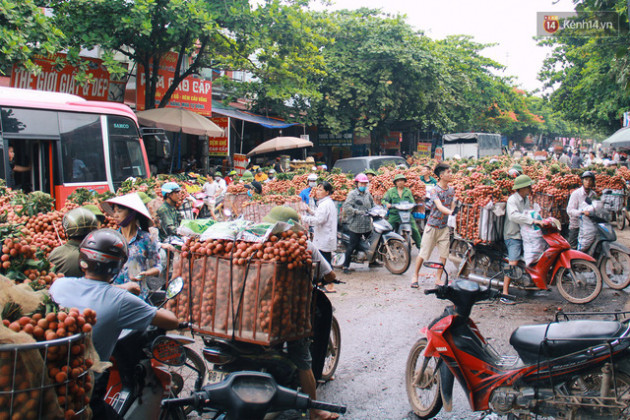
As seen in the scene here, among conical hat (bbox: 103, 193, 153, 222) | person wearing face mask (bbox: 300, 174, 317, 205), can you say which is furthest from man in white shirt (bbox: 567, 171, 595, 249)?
conical hat (bbox: 103, 193, 153, 222)

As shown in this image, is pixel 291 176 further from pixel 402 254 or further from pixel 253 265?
pixel 253 265

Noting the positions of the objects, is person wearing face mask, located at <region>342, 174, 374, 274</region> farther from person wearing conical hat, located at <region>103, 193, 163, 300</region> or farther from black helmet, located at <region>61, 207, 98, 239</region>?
black helmet, located at <region>61, 207, 98, 239</region>

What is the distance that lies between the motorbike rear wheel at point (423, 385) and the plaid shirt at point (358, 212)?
15.9 ft

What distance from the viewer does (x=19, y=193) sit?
6.22 metres

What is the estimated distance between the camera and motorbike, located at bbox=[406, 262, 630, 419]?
332 centimetres

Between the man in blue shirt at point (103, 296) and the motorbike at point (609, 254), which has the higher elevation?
the man in blue shirt at point (103, 296)

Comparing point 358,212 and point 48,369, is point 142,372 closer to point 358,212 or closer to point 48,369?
point 48,369

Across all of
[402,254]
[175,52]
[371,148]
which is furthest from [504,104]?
[402,254]

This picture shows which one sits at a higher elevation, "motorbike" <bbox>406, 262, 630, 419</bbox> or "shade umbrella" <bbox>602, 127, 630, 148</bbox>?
"shade umbrella" <bbox>602, 127, 630, 148</bbox>

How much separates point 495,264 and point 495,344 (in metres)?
2.28

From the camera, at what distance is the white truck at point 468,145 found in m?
28.5

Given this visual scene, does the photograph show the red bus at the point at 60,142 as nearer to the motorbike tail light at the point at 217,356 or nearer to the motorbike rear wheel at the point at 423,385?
the motorbike tail light at the point at 217,356

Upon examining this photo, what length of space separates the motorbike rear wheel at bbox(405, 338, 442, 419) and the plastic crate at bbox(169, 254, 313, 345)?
1134 mm

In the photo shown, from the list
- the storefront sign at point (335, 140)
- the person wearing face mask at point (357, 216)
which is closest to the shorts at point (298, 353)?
the person wearing face mask at point (357, 216)
